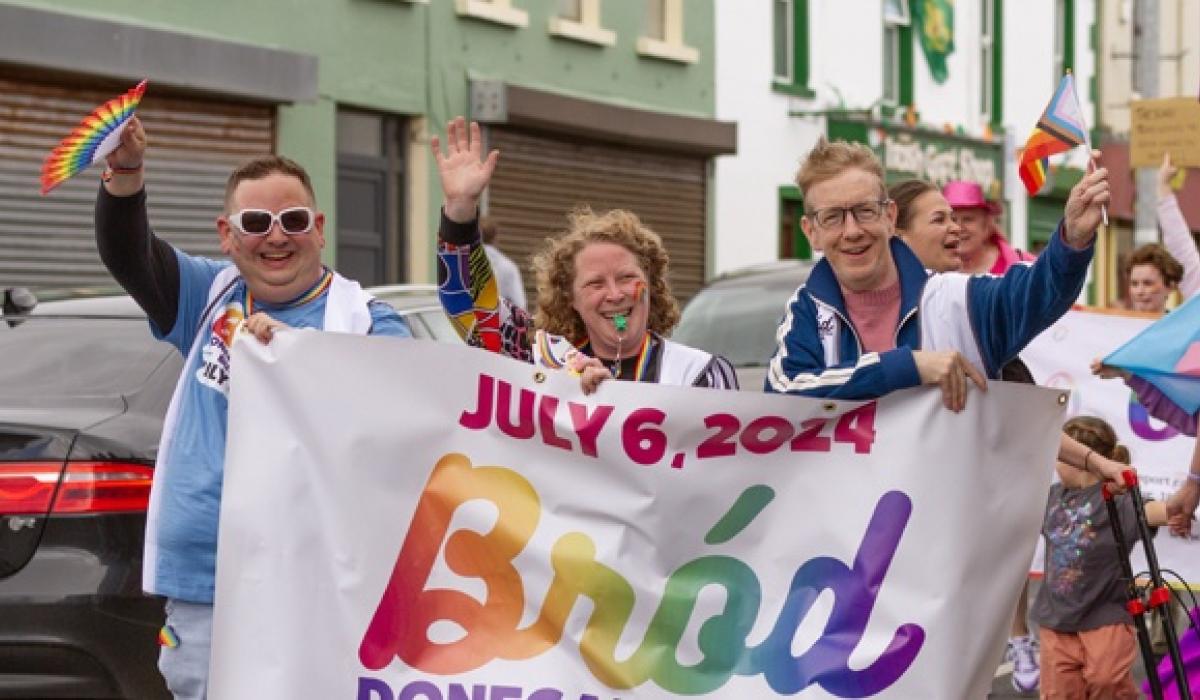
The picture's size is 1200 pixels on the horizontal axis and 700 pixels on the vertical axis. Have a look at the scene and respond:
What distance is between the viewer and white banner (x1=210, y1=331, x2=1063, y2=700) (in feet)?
18.2

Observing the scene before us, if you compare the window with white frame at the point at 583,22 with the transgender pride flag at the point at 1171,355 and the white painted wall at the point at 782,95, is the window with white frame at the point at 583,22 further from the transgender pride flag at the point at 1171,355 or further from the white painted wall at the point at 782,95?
the transgender pride flag at the point at 1171,355

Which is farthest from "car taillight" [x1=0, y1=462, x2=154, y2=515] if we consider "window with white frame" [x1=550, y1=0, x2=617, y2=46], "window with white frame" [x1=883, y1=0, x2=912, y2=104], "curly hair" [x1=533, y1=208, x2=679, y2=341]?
"window with white frame" [x1=883, y1=0, x2=912, y2=104]

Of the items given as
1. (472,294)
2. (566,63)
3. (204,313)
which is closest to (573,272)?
(472,294)

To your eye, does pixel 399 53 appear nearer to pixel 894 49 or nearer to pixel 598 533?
pixel 894 49

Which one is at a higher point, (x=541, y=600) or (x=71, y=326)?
(x=71, y=326)

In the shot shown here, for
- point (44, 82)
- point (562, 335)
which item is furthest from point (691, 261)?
point (562, 335)

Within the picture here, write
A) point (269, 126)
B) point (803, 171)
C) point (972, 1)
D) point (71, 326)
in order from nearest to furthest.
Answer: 1. point (803, 171)
2. point (71, 326)
3. point (269, 126)
4. point (972, 1)

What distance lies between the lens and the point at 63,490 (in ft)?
24.3

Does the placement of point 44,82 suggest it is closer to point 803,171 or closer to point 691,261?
point 691,261

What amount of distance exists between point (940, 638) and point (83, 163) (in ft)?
7.03

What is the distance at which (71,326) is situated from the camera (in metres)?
8.39

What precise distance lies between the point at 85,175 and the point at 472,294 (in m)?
13.2

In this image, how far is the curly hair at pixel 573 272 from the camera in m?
6.24

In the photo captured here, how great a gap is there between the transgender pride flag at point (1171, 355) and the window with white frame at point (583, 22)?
57.5 feet
